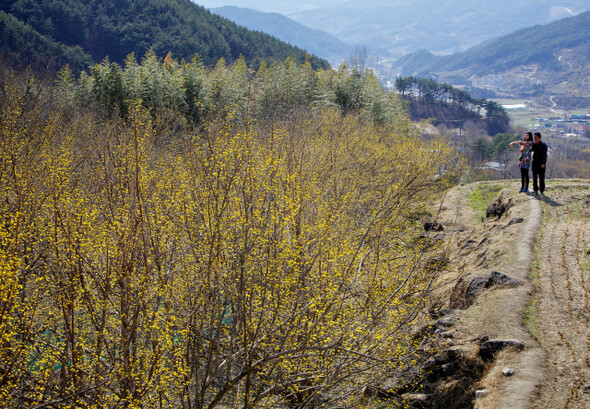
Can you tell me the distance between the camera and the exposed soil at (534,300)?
6.81 metres

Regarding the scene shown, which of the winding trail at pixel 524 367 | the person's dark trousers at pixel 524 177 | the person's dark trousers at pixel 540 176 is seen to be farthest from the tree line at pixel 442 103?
the winding trail at pixel 524 367

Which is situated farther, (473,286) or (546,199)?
(546,199)

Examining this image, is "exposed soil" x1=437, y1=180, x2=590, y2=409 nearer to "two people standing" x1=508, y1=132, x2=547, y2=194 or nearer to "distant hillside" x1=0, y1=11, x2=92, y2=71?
"two people standing" x1=508, y1=132, x2=547, y2=194

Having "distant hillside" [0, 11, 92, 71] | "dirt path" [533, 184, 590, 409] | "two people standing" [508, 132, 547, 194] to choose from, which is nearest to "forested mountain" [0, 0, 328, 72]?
"distant hillside" [0, 11, 92, 71]

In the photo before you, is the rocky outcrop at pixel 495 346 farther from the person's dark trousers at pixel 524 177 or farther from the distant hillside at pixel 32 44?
the distant hillside at pixel 32 44

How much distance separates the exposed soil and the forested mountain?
7716cm

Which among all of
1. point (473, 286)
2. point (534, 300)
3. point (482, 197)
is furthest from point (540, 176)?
point (482, 197)

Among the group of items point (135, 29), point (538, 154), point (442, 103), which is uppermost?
point (135, 29)

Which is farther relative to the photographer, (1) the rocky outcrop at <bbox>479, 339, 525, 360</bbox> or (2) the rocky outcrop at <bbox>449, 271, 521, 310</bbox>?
(2) the rocky outcrop at <bbox>449, 271, 521, 310</bbox>

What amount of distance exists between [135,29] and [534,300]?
94.3m

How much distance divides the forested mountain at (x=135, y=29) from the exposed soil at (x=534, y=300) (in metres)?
77.2

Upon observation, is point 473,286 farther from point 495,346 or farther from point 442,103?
point 442,103

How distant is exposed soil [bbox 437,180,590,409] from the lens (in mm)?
6812

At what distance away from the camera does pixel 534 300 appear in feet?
29.9
